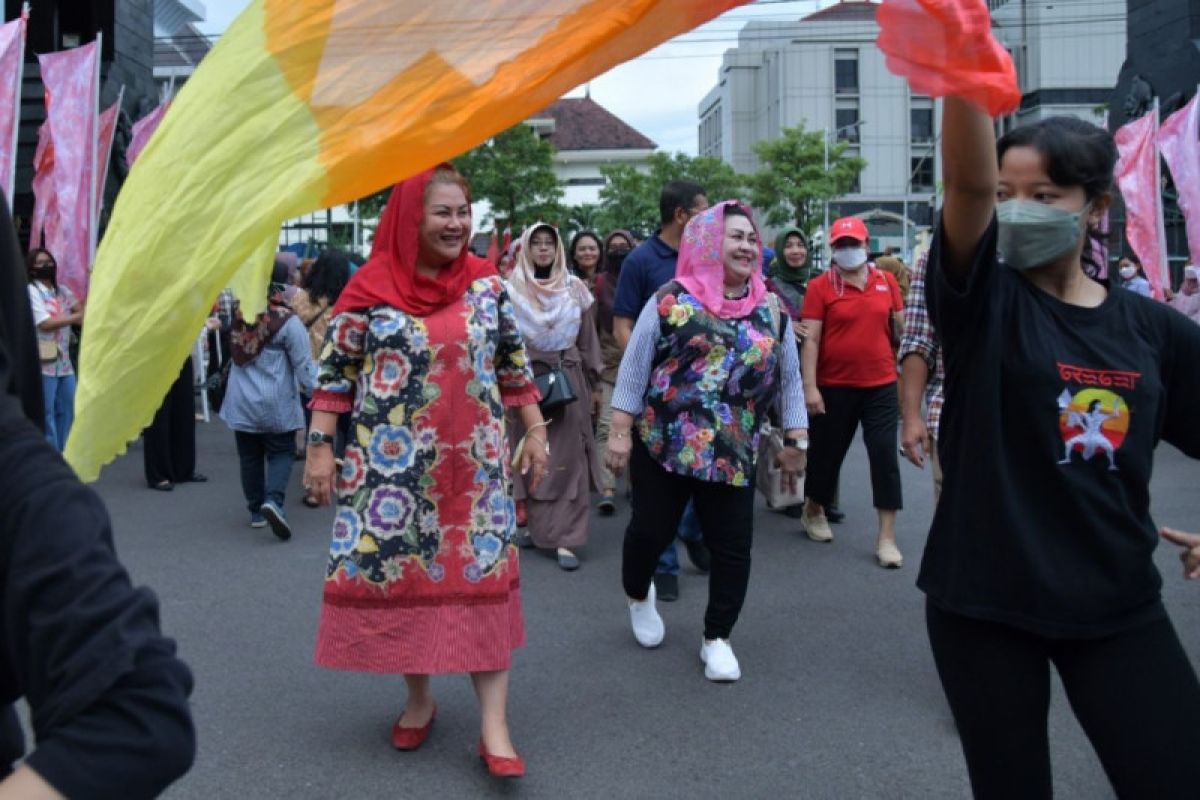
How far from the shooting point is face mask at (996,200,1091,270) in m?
2.54

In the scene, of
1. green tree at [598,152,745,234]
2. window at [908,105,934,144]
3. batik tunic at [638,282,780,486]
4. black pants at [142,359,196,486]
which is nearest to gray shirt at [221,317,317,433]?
black pants at [142,359,196,486]

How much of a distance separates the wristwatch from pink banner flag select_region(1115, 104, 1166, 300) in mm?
10172

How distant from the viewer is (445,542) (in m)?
4.13

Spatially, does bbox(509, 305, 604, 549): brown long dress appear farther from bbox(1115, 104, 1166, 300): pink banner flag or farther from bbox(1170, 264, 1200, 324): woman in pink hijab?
bbox(1170, 264, 1200, 324): woman in pink hijab

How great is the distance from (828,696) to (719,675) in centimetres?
44

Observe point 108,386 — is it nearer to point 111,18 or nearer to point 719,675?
point 719,675

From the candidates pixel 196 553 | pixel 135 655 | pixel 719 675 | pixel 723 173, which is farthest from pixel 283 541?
pixel 723 173

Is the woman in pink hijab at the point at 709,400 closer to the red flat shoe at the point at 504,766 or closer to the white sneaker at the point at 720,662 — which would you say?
A: the white sneaker at the point at 720,662

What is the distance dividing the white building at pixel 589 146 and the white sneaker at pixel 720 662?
272 ft

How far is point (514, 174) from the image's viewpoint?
43375mm

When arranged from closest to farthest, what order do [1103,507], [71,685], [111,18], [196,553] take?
1. [71,685]
2. [1103,507]
3. [196,553]
4. [111,18]

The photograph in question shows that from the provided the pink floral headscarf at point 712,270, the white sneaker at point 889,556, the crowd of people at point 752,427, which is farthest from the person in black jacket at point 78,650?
the white sneaker at point 889,556

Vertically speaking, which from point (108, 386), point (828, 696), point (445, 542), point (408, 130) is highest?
point (408, 130)

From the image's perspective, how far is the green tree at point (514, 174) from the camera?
141 feet
